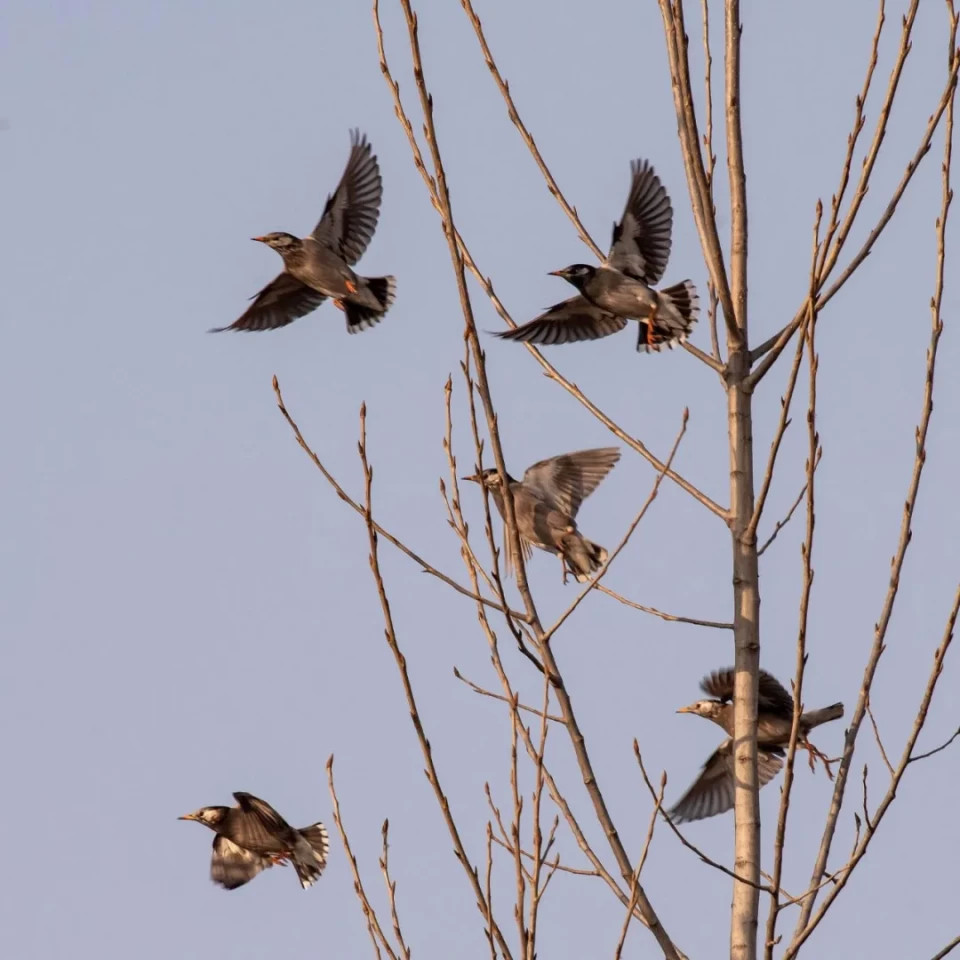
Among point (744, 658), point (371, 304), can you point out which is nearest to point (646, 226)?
point (371, 304)

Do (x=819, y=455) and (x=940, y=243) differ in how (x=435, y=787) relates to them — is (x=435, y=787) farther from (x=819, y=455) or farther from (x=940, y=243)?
(x=940, y=243)

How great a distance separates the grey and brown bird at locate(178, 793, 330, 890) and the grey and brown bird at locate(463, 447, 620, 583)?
1.86m

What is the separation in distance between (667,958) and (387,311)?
21.9 feet

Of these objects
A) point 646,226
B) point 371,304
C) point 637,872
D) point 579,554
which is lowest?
point 637,872

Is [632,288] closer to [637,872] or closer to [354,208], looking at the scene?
[354,208]

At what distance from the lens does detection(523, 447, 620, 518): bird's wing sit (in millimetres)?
8609

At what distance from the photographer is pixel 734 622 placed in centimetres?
398

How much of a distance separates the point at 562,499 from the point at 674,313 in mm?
1179

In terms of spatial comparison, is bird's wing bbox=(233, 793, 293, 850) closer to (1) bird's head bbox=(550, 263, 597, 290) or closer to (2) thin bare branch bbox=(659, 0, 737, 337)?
(1) bird's head bbox=(550, 263, 597, 290)

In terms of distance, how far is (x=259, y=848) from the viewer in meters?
8.02

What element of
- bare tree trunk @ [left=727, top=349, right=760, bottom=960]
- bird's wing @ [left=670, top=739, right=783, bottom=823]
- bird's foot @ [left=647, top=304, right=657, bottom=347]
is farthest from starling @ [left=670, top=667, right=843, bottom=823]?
bare tree trunk @ [left=727, top=349, right=760, bottom=960]

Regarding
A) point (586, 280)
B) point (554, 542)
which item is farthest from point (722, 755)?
point (586, 280)

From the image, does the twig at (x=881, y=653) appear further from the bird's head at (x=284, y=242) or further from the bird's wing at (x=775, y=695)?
the bird's head at (x=284, y=242)

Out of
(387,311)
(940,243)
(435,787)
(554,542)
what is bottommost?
(435,787)
